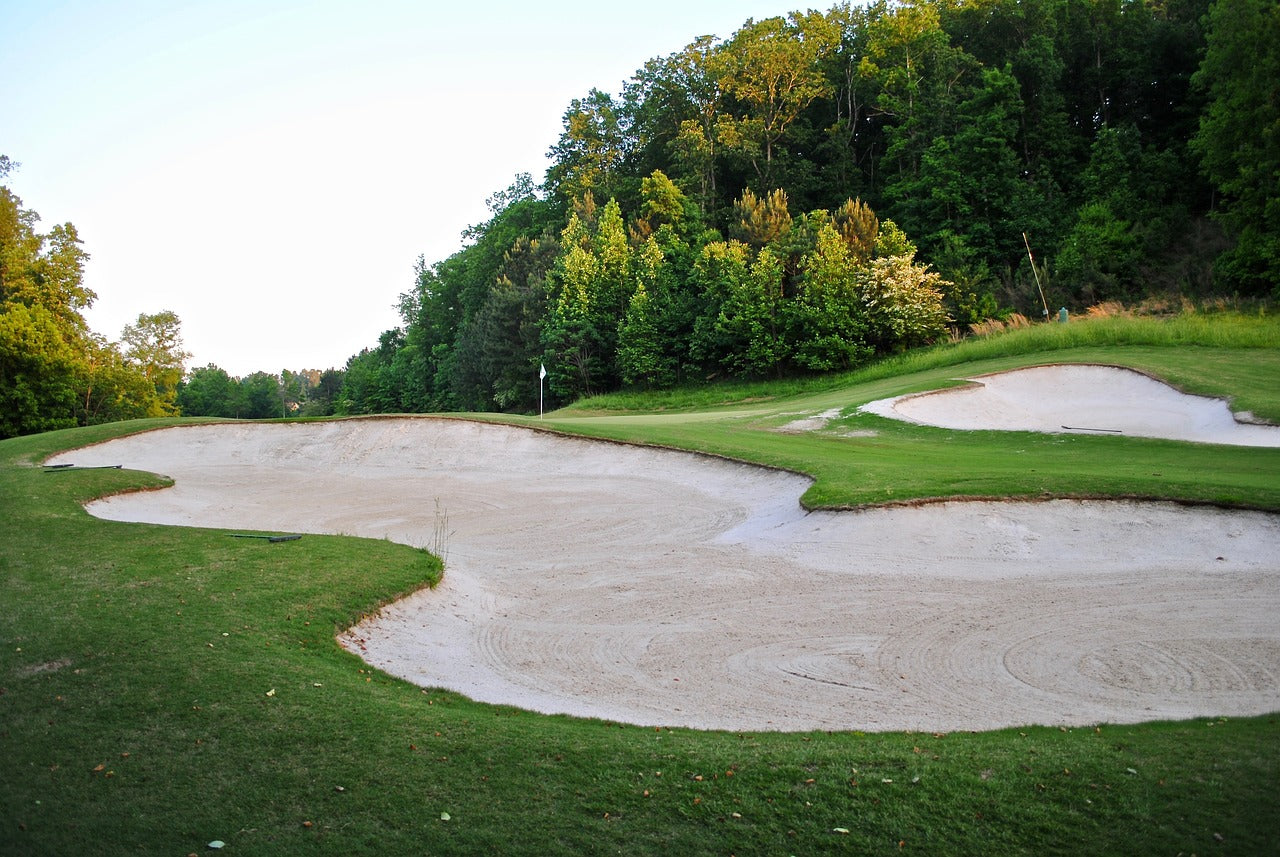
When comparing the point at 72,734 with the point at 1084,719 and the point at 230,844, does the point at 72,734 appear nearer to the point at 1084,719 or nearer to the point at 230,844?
the point at 230,844

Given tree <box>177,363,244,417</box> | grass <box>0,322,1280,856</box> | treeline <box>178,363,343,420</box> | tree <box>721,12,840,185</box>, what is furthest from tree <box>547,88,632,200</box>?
tree <box>177,363,244,417</box>

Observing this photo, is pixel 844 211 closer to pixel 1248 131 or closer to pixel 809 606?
pixel 1248 131

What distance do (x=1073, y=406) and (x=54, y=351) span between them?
4729 cm

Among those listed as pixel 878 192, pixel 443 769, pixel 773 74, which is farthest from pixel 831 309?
Answer: pixel 443 769

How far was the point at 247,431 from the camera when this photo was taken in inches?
996

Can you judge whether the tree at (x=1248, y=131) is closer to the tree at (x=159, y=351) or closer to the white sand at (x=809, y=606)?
the white sand at (x=809, y=606)

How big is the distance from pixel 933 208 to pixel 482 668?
52.9 meters

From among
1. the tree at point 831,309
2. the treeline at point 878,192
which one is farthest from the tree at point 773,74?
the tree at point 831,309

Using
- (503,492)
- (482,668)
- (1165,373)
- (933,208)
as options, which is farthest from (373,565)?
(933,208)

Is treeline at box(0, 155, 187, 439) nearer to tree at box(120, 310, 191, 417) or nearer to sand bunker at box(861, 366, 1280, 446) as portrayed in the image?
tree at box(120, 310, 191, 417)

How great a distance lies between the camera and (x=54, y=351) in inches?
1700

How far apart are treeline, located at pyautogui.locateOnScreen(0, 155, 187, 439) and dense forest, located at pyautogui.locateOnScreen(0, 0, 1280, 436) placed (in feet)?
0.51

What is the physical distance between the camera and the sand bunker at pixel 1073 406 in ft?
69.8

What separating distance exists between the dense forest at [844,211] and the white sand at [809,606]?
2967 centimetres
